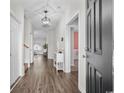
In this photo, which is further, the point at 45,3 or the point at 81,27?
the point at 45,3

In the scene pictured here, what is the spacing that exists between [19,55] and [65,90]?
7.75ft

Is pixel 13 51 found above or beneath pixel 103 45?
beneath

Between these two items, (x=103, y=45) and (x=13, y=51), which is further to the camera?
(x=13, y=51)

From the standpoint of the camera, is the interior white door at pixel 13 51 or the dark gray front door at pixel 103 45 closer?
the dark gray front door at pixel 103 45

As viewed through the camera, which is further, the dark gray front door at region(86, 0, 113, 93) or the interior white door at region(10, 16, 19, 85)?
the interior white door at region(10, 16, 19, 85)
